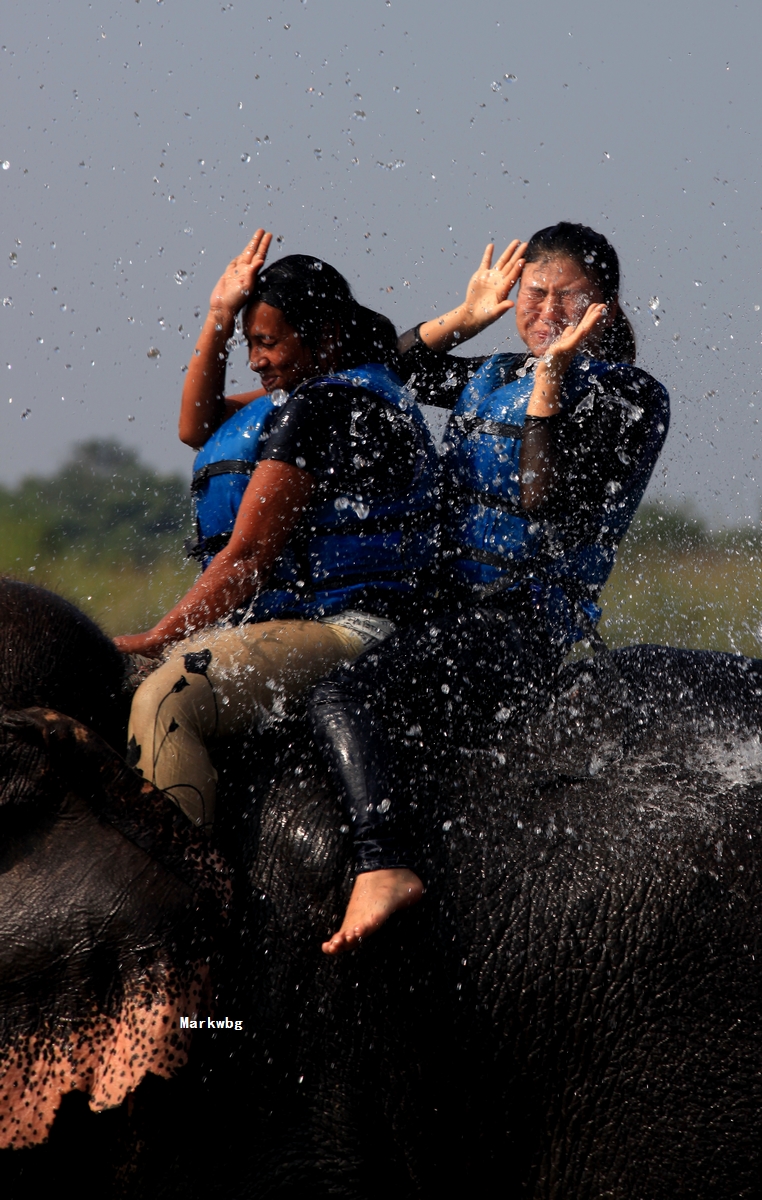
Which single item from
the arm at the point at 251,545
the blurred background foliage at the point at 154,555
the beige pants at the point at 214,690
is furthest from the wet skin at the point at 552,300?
the blurred background foliage at the point at 154,555

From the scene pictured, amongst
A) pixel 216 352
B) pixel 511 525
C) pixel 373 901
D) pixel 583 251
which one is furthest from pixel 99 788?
pixel 583 251

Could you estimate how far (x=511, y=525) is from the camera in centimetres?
302

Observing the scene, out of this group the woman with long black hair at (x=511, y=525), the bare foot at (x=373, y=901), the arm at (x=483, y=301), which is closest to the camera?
the bare foot at (x=373, y=901)

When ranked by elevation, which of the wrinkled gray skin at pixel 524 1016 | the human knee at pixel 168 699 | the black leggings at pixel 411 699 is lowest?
the wrinkled gray skin at pixel 524 1016

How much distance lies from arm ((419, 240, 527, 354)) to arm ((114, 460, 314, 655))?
0.94 m

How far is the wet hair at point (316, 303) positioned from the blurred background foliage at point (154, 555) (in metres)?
9.13

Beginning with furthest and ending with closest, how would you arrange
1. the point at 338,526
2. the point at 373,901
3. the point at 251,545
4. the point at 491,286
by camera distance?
the point at 491,286
the point at 338,526
the point at 251,545
the point at 373,901

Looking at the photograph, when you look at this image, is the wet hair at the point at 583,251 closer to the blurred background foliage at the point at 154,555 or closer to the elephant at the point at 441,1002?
the elephant at the point at 441,1002

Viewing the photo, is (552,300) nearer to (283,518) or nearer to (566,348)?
(566,348)

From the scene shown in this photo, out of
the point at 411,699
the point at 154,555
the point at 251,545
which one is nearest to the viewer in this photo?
the point at 411,699

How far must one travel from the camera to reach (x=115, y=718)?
2576 mm

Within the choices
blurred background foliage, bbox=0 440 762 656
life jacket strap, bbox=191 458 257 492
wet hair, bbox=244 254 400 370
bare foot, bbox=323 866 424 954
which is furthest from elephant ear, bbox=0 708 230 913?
blurred background foliage, bbox=0 440 762 656

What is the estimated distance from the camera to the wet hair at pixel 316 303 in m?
3.08

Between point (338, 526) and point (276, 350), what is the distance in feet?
1.77
